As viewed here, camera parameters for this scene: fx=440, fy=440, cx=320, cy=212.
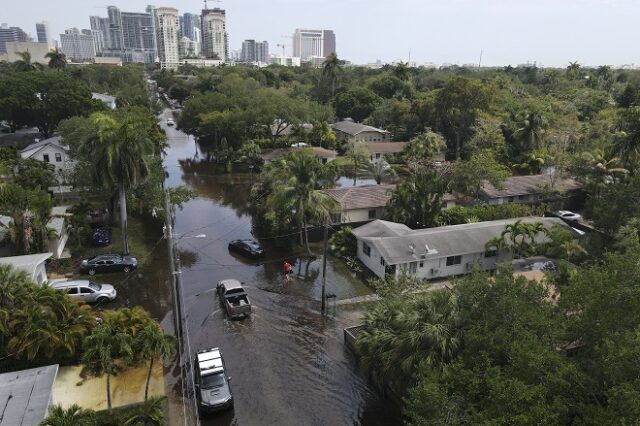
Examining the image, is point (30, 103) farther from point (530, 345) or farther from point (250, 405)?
point (530, 345)

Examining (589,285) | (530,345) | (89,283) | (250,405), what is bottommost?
(250,405)

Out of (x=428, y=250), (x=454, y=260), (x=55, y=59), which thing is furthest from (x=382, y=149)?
(x=55, y=59)

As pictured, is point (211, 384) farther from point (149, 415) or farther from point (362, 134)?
point (362, 134)

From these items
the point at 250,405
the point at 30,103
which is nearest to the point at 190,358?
the point at 250,405

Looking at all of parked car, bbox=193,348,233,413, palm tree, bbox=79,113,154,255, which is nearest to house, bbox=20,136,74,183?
palm tree, bbox=79,113,154,255

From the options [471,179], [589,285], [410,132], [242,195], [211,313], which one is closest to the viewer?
[589,285]

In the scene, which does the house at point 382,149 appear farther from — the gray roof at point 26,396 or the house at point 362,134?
the gray roof at point 26,396
